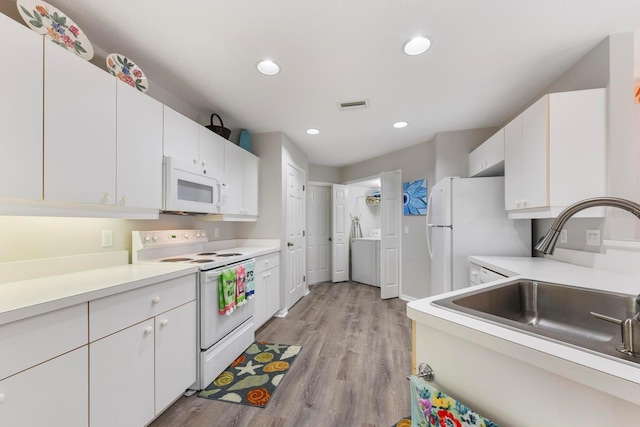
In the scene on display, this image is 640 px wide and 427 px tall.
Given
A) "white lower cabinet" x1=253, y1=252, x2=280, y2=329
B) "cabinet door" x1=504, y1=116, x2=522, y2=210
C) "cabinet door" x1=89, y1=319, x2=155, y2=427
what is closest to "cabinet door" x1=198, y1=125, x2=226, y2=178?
"white lower cabinet" x1=253, y1=252, x2=280, y2=329

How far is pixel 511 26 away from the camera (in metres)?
1.56

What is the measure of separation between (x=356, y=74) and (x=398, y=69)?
1.09 ft

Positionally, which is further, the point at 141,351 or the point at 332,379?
the point at 332,379

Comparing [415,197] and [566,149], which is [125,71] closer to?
[566,149]

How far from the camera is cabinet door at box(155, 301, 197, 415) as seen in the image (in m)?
1.52

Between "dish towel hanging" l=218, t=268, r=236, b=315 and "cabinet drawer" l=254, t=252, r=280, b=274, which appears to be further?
"cabinet drawer" l=254, t=252, r=280, b=274

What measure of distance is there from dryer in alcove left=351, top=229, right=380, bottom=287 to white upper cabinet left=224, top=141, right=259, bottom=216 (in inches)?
103

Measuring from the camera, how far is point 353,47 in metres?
1.75

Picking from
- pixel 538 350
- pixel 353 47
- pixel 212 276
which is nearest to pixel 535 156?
pixel 353 47

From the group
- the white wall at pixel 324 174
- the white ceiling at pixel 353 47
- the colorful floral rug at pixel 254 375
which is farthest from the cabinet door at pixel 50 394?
the white wall at pixel 324 174

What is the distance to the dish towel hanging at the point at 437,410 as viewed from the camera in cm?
64

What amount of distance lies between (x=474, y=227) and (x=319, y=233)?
3076 mm

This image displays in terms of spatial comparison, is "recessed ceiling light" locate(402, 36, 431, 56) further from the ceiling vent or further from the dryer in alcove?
the dryer in alcove

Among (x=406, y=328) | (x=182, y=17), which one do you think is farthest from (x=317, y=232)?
(x=182, y=17)
